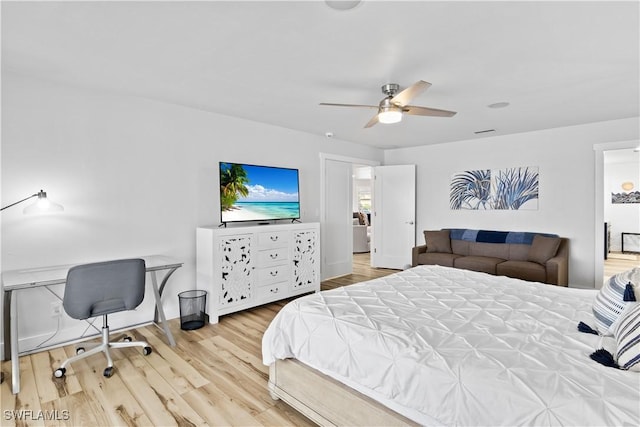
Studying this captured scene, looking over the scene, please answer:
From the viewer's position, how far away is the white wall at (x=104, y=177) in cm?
288

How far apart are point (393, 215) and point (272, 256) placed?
3062mm

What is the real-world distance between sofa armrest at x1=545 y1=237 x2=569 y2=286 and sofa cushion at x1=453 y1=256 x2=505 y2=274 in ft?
2.07

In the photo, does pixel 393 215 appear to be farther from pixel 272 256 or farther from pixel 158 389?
pixel 158 389

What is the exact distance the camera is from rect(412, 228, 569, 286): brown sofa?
4352 mm

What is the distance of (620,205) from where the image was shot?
324 inches

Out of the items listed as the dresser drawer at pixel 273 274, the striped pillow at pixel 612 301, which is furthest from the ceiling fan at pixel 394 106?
the dresser drawer at pixel 273 274

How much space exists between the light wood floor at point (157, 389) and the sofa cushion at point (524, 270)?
3415 millimetres

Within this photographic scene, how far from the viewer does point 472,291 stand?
2.58 meters

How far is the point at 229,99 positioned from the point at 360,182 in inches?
314

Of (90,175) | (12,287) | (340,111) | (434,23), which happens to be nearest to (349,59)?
(434,23)

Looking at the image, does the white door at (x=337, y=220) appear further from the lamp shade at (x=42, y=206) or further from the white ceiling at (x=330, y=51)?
the lamp shade at (x=42, y=206)

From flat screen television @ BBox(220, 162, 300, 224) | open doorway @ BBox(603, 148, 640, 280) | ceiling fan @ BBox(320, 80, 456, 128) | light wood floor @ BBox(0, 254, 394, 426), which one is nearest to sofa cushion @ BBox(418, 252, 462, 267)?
flat screen television @ BBox(220, 162, 300, 224)

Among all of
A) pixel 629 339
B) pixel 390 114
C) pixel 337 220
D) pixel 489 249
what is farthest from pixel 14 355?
pixel 489 249

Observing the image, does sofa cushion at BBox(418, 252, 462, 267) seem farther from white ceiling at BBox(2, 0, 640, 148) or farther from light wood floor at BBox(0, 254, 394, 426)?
light wood floor at BBox(0, 254, 394, 426)
